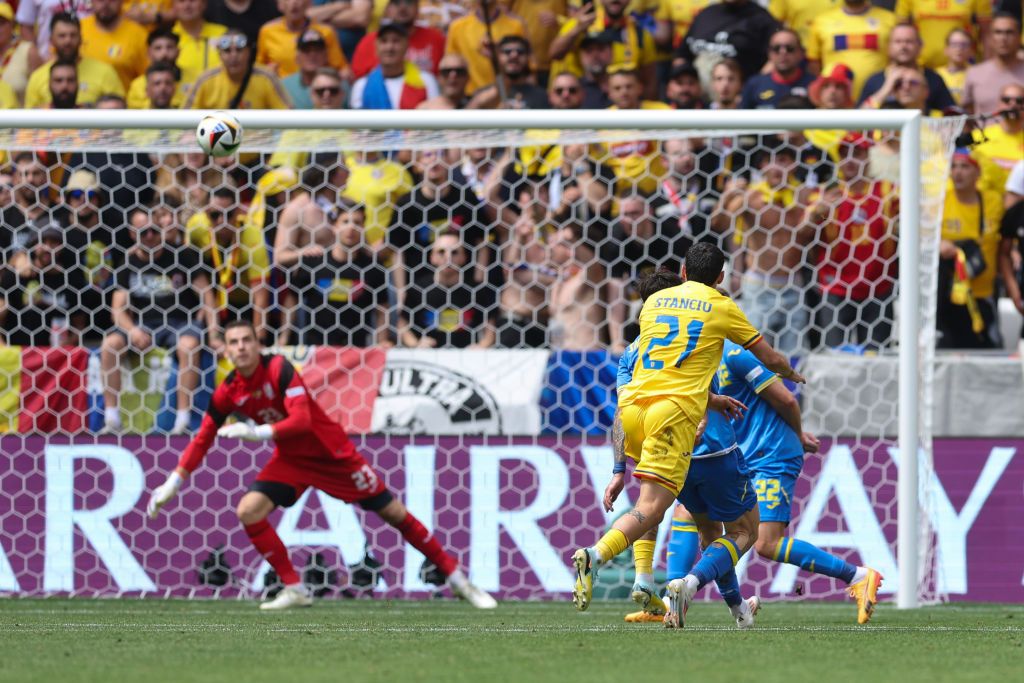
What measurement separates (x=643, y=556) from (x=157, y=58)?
7.15m

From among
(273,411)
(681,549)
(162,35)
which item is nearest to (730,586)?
(681,549)

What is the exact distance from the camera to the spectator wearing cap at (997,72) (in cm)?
1235

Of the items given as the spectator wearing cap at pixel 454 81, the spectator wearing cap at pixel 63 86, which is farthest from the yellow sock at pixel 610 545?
the spectator wearing cap at pixel 63 86

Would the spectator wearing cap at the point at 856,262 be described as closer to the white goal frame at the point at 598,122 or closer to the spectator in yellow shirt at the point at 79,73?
the white goal frame at the point at 598,122

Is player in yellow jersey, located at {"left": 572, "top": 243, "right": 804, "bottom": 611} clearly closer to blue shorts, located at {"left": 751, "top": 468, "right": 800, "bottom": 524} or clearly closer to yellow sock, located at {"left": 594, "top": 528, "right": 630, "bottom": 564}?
yellow sock, located at {"left": 594, "top": 528, "right": 630, "bottom": 564}

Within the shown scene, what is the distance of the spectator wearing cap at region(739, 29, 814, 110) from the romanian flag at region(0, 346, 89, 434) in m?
5.50

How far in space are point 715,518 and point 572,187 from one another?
13.7ft

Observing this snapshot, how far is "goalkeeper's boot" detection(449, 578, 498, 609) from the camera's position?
930cm

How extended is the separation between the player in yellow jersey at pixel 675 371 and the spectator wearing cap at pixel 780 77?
17.5ft

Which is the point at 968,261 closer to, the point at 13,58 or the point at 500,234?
the point at 500,234

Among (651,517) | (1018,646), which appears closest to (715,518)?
(651,517)

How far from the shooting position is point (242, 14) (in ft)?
44.7

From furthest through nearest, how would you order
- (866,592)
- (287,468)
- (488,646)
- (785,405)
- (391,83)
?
(391,83) → (287,468) → (785,405) → (866,592) → (488,646)

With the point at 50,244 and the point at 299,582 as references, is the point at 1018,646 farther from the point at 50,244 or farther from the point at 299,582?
the point at 50,244
